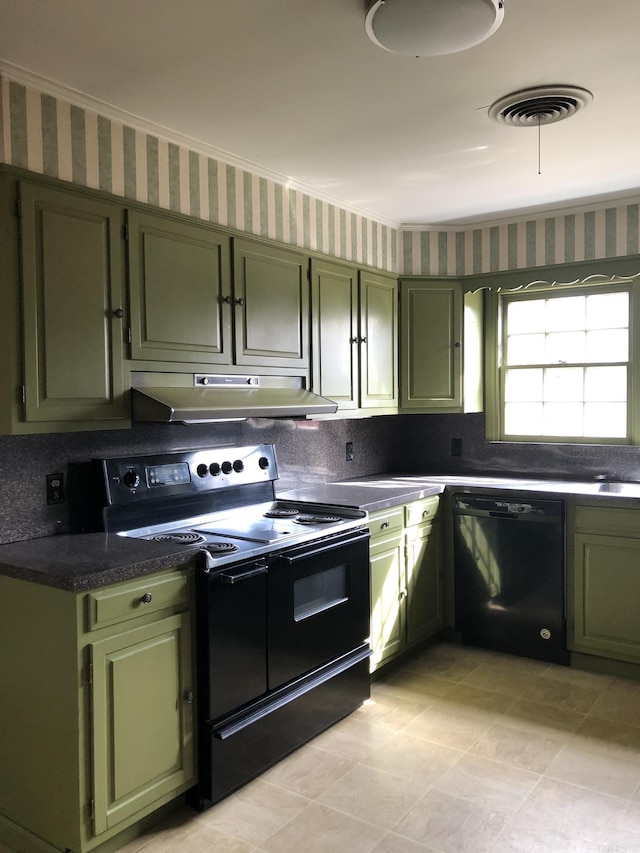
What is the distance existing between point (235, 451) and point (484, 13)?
2.06m

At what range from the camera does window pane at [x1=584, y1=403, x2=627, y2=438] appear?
13.3 feet

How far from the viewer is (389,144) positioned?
9.66ft

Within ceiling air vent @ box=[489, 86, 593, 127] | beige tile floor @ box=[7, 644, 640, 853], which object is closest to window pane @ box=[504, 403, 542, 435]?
beige tile floor @ box=[7, 644, 640, 853]

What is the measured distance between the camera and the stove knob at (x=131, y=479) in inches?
107

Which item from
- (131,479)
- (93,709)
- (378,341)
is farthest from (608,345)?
(93,709)

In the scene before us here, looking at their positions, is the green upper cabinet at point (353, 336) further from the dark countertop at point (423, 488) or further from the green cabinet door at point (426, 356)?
the dark countertop at point (423, 488)

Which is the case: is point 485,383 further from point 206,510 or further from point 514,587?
point 206,510

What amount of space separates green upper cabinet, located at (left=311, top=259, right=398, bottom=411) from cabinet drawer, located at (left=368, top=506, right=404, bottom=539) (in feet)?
2.15

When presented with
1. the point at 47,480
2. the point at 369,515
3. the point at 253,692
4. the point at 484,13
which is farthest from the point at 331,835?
the point at 484,13

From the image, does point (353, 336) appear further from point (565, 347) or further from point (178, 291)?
point (565, 347)

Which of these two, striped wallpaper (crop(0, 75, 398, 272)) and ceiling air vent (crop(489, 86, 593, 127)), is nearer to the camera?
striped wallpaper (crop(0, 75, 398, 272))

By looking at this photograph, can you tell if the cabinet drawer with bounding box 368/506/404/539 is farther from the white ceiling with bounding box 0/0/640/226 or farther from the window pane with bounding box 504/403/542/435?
the white ceiling with bounding box 0/0/640/226

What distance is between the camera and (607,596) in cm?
343

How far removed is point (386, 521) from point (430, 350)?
133 cm
